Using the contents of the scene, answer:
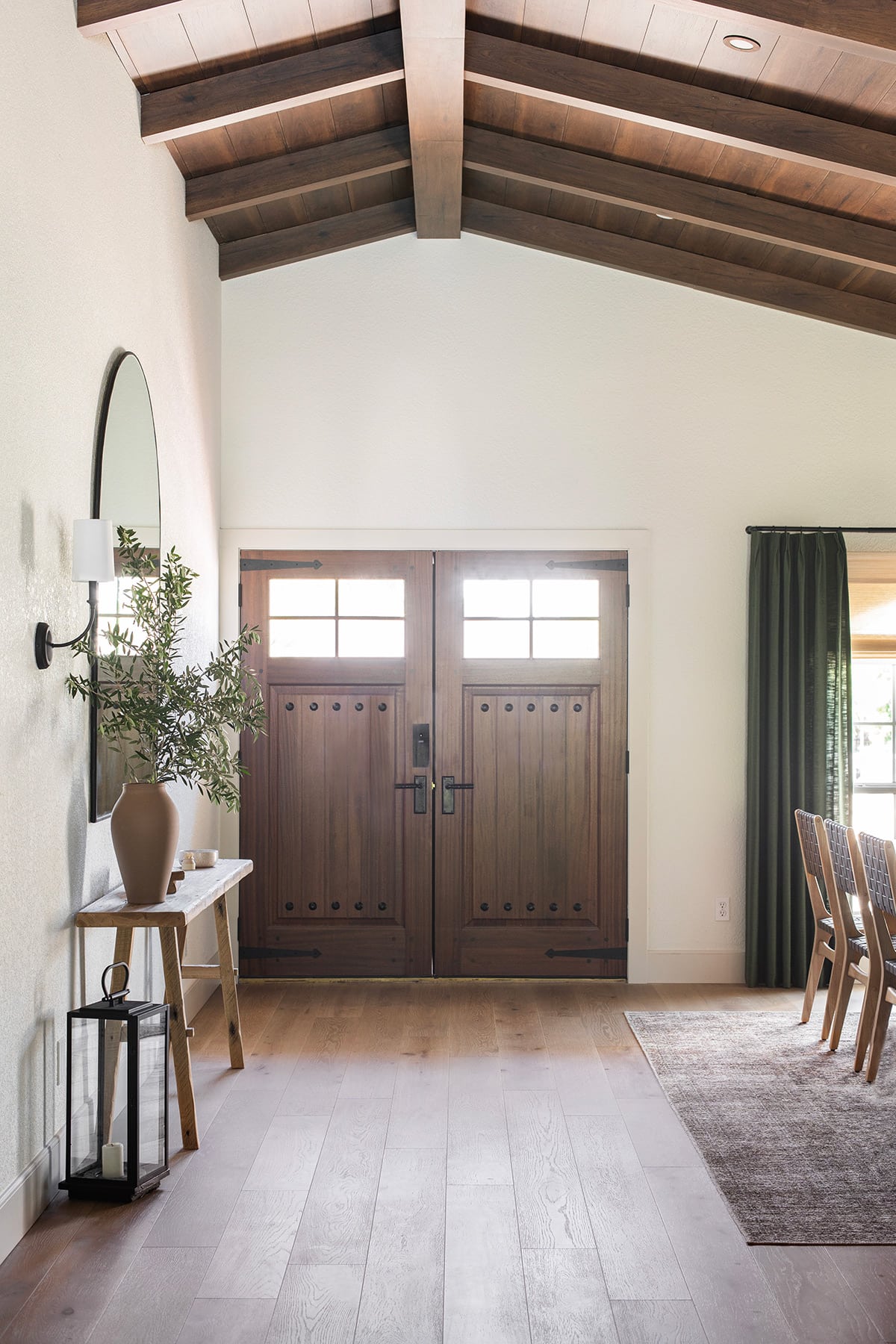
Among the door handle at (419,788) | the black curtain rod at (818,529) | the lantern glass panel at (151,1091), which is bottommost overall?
the lantern glass panel at (151,1091)

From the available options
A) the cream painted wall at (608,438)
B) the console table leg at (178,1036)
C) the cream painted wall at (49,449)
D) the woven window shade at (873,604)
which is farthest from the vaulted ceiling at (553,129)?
the console table leg at (178,1036)

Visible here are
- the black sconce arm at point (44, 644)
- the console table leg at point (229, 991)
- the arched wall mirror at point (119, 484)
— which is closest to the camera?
the black sconce arm at point (44, 644)

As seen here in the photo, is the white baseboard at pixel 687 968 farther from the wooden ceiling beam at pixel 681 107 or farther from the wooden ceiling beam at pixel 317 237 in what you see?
the wooden ceiling beam at pixel 317 237

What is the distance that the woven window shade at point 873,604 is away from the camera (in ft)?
18.7

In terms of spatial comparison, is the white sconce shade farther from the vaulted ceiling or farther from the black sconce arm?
the vaulted ceiling

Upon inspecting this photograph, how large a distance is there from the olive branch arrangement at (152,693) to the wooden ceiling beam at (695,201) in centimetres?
245

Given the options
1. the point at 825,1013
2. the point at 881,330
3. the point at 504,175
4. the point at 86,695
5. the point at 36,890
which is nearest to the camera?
→ the point at 36,890

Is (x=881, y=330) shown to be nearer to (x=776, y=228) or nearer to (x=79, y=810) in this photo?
(x=776, y=228)

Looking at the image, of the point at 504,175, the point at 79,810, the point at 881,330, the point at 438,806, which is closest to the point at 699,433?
the point at 881,330

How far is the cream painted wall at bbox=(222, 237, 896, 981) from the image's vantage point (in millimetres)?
5766

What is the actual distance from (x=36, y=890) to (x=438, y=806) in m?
2.81

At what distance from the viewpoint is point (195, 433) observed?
5242 mm

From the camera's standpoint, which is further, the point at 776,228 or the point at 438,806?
the point at 438,806

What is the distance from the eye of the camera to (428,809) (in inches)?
227
